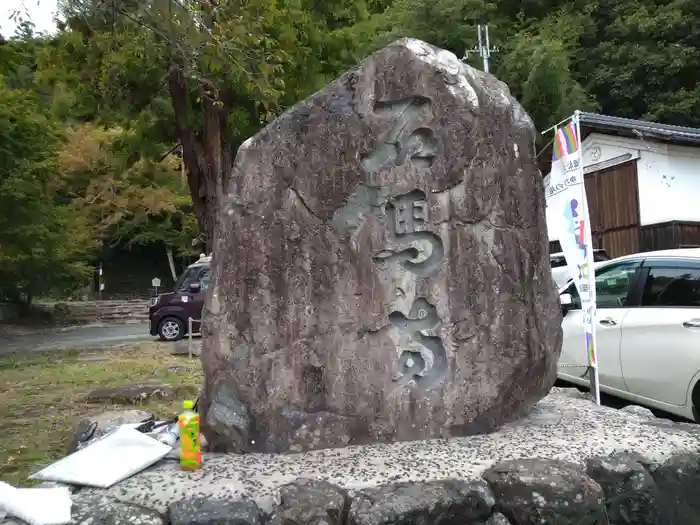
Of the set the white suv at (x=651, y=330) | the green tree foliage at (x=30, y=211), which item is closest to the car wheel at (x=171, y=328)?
the green tree foliage at (x=30, y=211)

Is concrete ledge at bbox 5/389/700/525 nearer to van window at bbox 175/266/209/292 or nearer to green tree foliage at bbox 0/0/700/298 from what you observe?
green tree foliage at bbox 0/0/700/298

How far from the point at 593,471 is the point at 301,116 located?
2.81m

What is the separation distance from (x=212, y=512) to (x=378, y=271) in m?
1.82

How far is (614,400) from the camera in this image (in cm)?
684

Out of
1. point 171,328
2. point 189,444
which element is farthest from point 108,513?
point 171,328

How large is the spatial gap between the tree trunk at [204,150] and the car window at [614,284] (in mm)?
8486

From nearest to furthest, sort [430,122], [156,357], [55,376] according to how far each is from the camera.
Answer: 1. [430,122]
2. [55,376]
3. [156,357]

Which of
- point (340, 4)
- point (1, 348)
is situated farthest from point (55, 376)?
point (340, 4)

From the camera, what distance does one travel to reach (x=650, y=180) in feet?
48.3

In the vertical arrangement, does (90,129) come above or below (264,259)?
above

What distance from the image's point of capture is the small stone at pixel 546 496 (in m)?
3.30

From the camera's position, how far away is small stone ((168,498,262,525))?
3.01m

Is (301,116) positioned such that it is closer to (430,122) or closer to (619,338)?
(430,122)

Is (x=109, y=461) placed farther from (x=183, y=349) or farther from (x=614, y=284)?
(x=183, y=349)
